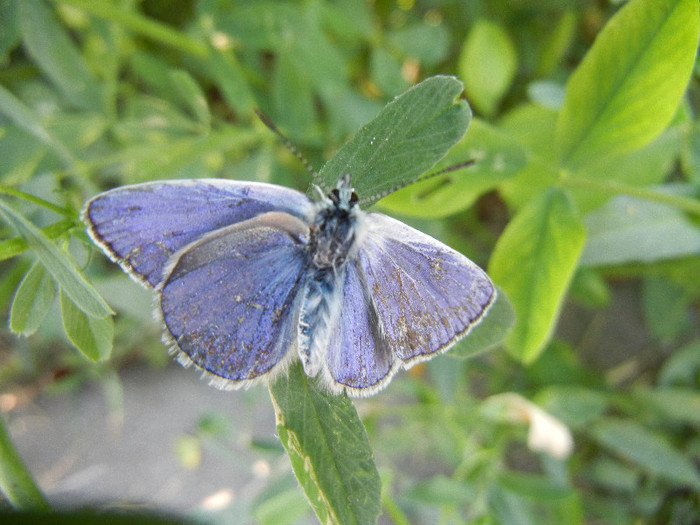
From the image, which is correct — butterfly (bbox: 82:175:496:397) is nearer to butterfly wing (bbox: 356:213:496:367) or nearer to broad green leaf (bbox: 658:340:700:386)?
butterfly wing (bbox: 356:213:496:367)

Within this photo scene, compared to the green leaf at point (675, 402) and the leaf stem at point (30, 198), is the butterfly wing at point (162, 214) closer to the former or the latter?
the leaf stem at point (30, 198)

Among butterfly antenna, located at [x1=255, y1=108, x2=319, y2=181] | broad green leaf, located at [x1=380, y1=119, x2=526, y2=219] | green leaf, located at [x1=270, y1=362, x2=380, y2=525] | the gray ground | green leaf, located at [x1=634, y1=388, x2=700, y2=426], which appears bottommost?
the gray ground

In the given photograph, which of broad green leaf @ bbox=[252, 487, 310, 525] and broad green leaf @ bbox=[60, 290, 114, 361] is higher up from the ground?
broad green leaf @ bbox=[60, 290, 114, 361]

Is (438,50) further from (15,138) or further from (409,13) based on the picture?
(15,138)

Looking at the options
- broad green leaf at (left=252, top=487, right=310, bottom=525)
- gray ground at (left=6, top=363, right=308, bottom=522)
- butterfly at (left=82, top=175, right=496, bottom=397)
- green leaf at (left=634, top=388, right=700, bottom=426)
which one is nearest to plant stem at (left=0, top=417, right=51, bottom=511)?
butterfly at (left=82, top=175, right=496, bottom=397)

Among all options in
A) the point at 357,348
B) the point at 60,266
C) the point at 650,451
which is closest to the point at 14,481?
the point at 60,266

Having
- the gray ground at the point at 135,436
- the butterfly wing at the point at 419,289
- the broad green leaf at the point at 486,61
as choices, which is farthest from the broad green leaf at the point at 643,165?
the gray ground at the point at 135,436

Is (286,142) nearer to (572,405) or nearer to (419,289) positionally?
(419,289)
